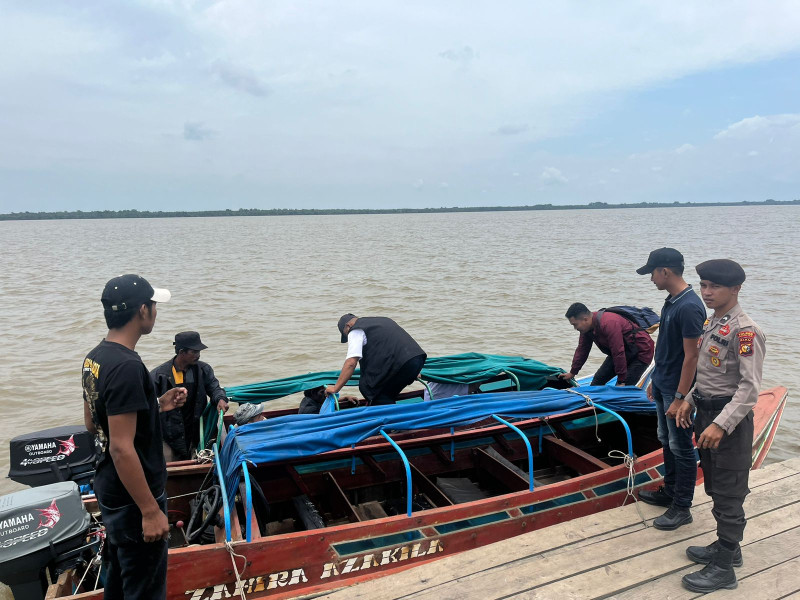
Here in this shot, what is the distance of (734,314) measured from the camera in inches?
126

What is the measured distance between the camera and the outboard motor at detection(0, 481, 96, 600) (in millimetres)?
3342

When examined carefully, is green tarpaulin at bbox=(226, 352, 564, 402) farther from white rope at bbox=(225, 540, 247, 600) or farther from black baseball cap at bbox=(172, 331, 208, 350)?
white rope at bbox=(225, 540, 247, 600)

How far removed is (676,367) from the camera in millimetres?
Answer: 3832

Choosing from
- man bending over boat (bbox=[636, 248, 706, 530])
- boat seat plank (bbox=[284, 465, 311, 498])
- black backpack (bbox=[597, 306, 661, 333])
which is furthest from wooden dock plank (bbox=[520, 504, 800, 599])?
black backpack (bbox=[597, 306, 661, 333])

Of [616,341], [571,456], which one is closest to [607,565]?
[571,456]

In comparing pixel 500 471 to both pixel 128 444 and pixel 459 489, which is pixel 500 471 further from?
pixel 128 444

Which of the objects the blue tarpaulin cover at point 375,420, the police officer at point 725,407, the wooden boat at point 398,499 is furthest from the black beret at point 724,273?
the blue tarpaulin cover at point 375,420

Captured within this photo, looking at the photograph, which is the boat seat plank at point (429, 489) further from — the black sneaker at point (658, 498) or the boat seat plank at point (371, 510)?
the black sneaker at point (658, 498)

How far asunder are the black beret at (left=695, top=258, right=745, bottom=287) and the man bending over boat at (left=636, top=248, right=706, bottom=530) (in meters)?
0.45

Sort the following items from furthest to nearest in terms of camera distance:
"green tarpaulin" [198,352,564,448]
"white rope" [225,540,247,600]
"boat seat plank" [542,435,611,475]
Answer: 1. "green tarpaulin" [198,352,564,448]
2. "boat seat plank" [542,435,611,475]
3. "white rope" [225,540,247,600]

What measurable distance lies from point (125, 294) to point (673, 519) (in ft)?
12.9

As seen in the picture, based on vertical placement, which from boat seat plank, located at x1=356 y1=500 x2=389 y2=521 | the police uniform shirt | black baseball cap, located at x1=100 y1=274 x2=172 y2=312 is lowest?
boat seat plank, located at x1=356 y1=500 x2=389 y2=521

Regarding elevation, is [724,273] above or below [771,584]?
above

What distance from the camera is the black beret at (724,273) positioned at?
3.17 metres
